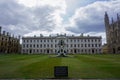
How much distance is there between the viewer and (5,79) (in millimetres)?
9992

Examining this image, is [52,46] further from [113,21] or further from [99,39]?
[113,21]

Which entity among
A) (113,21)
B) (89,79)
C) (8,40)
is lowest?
(89,79)

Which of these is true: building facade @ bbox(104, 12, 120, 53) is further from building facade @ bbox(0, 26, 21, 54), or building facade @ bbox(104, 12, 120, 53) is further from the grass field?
the grass field

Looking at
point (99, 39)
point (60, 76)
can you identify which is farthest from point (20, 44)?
point (60, 76)

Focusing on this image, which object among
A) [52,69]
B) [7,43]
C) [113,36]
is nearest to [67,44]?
[113,36]

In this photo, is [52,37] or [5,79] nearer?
[5,79]

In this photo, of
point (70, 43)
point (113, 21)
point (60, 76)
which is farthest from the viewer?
point (70, 43)

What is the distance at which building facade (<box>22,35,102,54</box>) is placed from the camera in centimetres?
11306

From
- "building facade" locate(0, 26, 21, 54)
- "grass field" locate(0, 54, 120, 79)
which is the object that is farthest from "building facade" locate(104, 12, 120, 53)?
"grass field" locate(0, 54, 120, 79)

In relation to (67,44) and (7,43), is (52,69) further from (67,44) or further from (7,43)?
(67,44)

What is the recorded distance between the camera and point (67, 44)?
11294 centimetres

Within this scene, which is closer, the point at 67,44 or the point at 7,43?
the point at 7,43

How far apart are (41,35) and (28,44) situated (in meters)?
12.0

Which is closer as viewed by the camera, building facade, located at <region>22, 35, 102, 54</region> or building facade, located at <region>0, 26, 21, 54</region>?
building facade, located at <region>0, 26, 21, 54</region>
